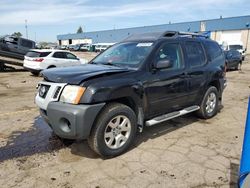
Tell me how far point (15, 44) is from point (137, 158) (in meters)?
15.1

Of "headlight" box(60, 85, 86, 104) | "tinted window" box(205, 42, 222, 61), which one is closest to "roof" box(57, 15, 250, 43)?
"tinted window" box(205, 42, 222, 61)

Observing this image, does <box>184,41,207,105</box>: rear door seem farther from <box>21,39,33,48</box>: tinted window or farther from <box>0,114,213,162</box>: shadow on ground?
<box>21,39,33,48</box>: tinted window

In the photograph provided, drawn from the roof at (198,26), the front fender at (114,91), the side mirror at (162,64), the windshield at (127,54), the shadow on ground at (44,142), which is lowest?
the shadow on ground at (44,142)

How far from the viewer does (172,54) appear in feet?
17.9

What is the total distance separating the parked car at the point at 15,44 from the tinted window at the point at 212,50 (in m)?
13.3

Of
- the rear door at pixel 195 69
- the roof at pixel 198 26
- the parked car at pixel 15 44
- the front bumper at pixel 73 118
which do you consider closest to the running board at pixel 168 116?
the rear door at pixel 195 69

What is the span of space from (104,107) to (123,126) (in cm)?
52

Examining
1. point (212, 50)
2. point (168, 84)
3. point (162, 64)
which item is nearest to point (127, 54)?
point (162, 64)

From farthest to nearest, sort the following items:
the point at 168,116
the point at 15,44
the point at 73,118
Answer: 1. the point at 15,44
2. the point at 168,116
3. the point at 73,118

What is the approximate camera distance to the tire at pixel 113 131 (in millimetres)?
4110

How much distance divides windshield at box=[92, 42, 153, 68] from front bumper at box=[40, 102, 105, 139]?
127cm

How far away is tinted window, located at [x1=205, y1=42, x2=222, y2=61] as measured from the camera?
259 inches

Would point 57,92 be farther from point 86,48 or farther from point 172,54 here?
point 86,48

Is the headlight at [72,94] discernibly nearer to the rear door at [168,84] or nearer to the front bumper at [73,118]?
the front bumper at [73,118]
